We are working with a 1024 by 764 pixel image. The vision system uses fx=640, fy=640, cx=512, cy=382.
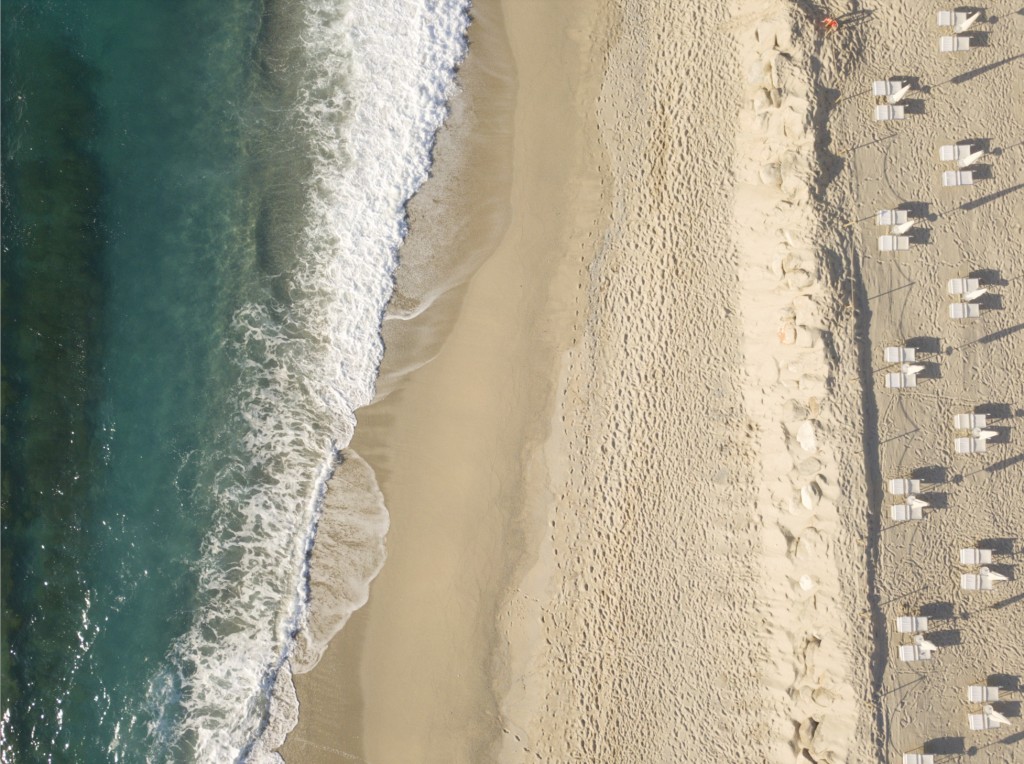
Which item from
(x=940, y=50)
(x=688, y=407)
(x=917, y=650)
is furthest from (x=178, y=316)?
(x=940, y=50)

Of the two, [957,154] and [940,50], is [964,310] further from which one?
[940,50]

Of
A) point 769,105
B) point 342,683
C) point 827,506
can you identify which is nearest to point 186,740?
point 342,683

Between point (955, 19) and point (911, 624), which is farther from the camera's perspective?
point (955, 19)

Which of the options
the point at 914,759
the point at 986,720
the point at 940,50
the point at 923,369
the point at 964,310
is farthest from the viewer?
the point at 940,50

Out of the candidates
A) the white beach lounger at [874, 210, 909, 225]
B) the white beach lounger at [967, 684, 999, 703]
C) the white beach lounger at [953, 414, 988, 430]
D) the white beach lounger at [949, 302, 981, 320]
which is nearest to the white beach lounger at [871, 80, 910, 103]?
the white beach lounger at [874, 210, 909, 225]

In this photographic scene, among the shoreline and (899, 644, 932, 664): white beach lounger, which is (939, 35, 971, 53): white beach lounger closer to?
the shoreline

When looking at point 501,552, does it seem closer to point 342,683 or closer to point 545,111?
point 342,683

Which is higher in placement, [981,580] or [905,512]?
[905,512]
